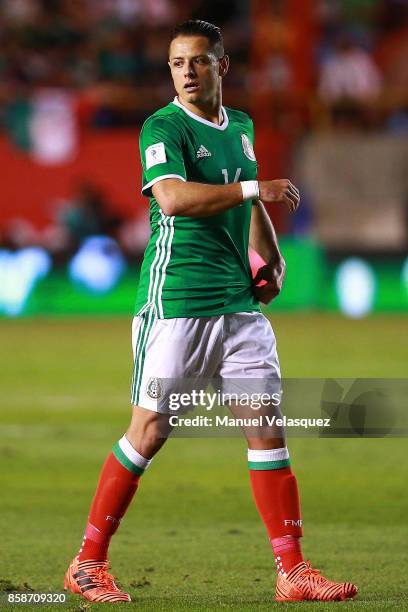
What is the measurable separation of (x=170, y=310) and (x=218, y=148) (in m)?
0.61

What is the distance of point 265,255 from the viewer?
5.48 meters

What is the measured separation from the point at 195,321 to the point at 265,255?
49cm

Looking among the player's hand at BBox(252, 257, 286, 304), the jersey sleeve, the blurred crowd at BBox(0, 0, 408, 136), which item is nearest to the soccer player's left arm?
the player's hand at BBox(252, 257, 286, 304)

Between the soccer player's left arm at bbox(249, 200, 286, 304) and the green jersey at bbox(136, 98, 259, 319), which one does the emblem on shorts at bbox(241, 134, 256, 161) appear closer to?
the green jersey at bbox(136, 98, 259, 319)

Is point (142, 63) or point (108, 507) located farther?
point (142, 63)

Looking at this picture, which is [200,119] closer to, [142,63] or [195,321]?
[195,321]

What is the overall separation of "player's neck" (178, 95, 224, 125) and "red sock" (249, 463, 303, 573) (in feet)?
4.19

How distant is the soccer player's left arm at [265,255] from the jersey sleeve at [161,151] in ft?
1.50

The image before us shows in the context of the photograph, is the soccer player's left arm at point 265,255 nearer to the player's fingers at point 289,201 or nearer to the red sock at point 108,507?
the player's fingers at point 289,201

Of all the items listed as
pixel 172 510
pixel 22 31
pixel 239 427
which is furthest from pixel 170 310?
pixel 22 31

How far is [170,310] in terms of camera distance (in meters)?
5.16

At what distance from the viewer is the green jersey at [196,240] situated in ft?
16.8

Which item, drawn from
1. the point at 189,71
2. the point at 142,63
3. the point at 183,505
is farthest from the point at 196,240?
the point at 142,63

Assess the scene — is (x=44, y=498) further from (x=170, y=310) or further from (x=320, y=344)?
(x=320, y=344)
